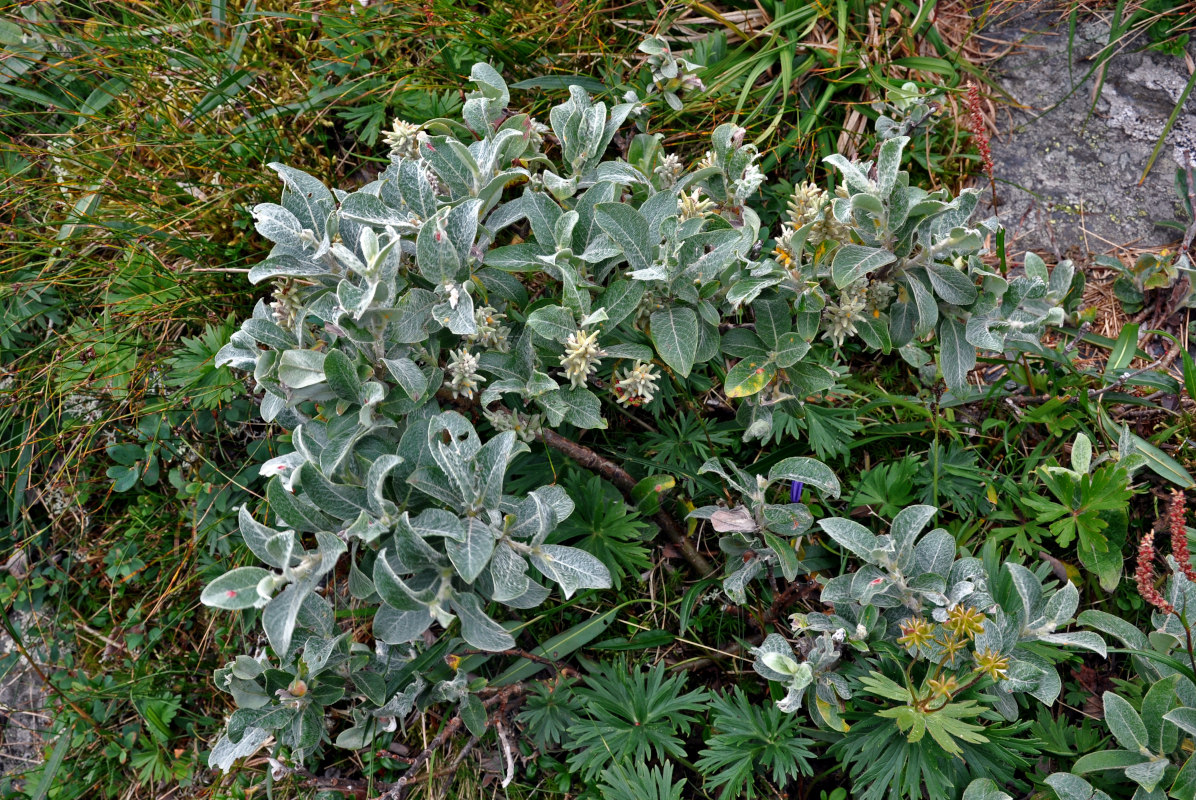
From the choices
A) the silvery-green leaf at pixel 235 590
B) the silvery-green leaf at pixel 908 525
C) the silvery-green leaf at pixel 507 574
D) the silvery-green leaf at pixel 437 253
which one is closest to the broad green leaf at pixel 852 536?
the silvery-green leaf at pixel 908 525

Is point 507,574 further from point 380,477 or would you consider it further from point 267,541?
point 267,541

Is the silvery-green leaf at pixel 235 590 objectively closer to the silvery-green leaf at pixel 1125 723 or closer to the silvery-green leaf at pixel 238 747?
the silvery-green leaf at pixel 238 747

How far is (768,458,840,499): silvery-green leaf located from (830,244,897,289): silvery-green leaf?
1.61 ft

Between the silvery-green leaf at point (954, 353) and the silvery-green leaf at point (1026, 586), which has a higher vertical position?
the silvery-green leaf at point (954, 353)

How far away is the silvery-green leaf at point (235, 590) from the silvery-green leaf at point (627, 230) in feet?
3.87

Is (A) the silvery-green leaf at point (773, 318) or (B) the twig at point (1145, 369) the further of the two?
(B) the twig at point (1145, 369)

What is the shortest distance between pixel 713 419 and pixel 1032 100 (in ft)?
5.96

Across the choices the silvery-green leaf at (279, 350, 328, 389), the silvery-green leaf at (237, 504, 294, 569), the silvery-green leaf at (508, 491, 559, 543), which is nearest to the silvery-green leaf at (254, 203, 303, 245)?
the silvery-green leaf at (279, 350, 328, 389)

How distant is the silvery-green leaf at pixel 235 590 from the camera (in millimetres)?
1809

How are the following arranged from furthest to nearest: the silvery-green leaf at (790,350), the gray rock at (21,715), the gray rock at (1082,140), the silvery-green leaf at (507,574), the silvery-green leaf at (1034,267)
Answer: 1. the gray rock at (21,715)
2. the gray rock at (1082,140)
3. the silvery-green leaf at (1034,267)
4. the silvery-green leaf at (790,350)
5. the silvery-green leaf at (507,574)

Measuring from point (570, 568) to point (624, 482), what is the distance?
594mm

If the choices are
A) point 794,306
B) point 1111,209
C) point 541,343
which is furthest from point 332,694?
point 1111,209

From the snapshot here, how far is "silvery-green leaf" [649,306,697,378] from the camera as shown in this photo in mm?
2064

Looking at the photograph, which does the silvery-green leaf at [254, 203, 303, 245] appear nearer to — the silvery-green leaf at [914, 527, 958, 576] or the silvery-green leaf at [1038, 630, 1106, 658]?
the silvery-green leaf at [914, 527, 958, 576]
